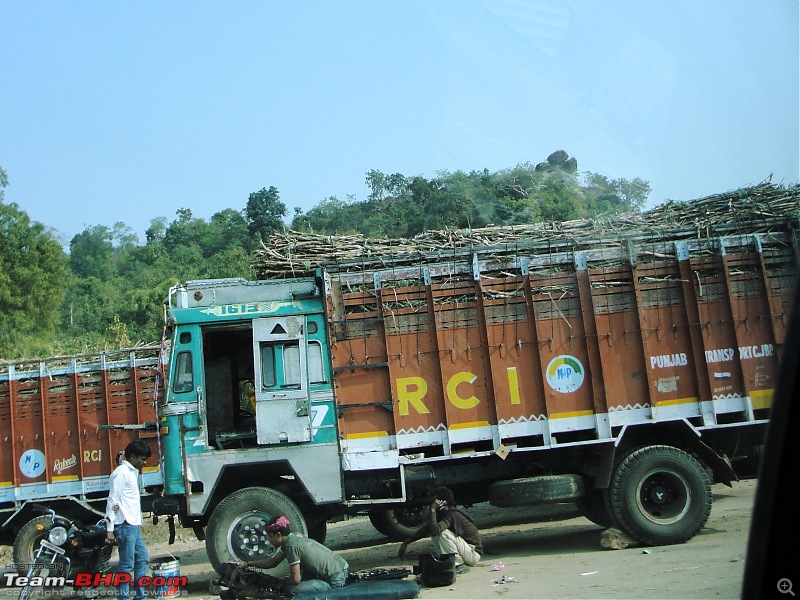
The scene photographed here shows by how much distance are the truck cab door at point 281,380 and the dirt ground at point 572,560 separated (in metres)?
A: 2.01

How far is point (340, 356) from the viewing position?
9.09 metres

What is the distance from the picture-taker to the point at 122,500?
8164 millimetres

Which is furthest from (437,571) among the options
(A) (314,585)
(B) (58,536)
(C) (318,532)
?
(B) (58,536)

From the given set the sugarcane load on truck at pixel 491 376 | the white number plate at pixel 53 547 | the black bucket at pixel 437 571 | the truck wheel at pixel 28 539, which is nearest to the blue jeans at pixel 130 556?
the sugarcane load on truck at pixel 491 376

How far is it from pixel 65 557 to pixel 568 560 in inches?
212

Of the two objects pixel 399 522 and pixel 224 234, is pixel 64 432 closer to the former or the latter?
pixel 399 522

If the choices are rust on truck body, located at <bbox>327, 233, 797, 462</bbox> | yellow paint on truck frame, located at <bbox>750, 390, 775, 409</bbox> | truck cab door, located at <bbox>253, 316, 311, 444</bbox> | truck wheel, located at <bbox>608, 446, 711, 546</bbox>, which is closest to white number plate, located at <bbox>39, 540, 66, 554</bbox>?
truck cab door, located at <bbox>253, 316, 311, 444</bbox>

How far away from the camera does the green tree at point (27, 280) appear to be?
27719 mm

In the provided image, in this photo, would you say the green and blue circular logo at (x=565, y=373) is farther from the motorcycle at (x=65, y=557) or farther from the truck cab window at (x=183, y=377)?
the motorcycle at (x=65, y=557)

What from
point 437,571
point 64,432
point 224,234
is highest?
point 224,234

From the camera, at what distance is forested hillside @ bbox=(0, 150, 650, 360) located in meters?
27.2

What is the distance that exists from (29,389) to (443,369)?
267 inches

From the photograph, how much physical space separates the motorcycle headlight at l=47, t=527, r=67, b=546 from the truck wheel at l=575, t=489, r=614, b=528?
19.0 feet

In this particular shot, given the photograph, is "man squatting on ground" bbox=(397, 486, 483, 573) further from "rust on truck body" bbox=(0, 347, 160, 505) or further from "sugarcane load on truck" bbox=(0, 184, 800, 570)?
"rust on truck body" bbox=(0, 347, 160, 505)
